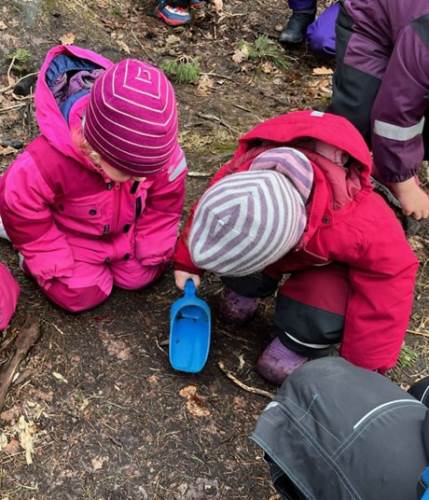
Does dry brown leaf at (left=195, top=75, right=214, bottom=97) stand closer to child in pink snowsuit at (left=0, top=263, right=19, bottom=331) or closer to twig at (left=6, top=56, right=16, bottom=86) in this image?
twig at (left=6, top=56, right=16, bottom=86)

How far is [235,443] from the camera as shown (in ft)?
7.45

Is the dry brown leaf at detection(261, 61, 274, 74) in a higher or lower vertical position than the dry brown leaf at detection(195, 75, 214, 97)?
higher

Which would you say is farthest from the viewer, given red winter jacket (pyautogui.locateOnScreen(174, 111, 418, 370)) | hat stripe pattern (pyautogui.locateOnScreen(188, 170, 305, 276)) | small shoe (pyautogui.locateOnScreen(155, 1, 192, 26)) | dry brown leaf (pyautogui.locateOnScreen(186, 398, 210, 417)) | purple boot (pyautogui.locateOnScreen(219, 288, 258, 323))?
small shoe (pyautogui.locateOnScreen(155, 1, 192, 26))

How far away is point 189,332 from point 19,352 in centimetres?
66

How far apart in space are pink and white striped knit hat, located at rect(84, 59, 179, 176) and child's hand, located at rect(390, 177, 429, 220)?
1.41 meters

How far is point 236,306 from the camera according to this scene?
2.61 metres

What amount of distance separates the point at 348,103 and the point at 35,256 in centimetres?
176

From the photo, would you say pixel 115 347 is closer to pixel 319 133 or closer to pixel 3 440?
pixel 3 440

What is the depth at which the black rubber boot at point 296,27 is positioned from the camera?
4629mm

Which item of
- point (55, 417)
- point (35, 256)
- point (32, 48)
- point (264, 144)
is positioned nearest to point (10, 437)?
point (55, 417)

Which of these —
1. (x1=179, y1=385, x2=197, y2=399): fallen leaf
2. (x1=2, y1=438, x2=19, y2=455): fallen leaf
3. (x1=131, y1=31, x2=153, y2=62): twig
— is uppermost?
(x1=131, y1=31, x2=153, y2=62): twig

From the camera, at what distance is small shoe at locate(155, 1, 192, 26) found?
4590mm

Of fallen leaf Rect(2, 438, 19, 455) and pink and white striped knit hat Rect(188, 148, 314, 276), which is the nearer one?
pink and white striped knit hat Rect(188, 148, 314, 276)

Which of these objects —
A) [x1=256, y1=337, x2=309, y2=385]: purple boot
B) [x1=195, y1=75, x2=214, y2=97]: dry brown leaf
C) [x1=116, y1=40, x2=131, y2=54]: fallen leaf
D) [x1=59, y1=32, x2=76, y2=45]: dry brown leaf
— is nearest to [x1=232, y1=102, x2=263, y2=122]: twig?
[x1=195, y1=75, x2=214, y2=97]: dry brown leaf
